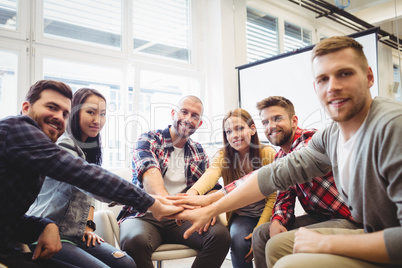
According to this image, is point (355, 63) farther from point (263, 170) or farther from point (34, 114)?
point (34, 114)

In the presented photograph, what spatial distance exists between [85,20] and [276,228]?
309cm

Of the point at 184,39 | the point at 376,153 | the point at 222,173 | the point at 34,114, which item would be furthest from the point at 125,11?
the point at 376,153

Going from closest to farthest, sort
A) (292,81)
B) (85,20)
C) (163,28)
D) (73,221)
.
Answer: (73,221)
(85,20)
(292,81)
(163,28)

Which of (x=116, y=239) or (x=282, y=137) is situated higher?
(x=282, y=137)

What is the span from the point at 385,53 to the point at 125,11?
2950 millimetres

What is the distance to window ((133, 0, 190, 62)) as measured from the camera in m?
4.05

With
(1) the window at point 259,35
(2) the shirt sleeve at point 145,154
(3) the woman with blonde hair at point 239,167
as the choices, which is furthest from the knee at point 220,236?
(1) the window at point 259,35

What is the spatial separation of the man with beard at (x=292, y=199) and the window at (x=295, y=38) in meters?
2.15

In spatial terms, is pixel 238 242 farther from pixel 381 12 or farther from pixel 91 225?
pixel 381 12

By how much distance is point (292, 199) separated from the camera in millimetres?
1975

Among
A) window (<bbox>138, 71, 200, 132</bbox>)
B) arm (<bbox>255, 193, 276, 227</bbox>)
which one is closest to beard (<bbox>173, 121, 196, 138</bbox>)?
arm (<bbox>255, 193, 276, 227</bbox>)

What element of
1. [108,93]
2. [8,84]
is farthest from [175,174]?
[8,84]

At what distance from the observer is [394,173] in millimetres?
921

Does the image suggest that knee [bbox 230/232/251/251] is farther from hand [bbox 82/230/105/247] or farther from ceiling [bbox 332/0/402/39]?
ceiling [bbox 332/0/402/39]
